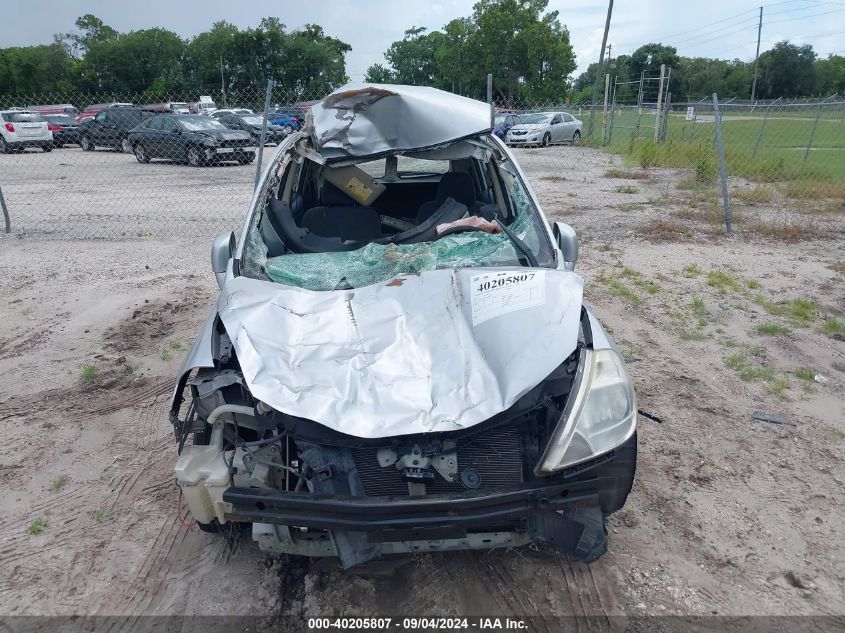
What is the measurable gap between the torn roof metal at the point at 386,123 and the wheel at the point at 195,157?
46.4 ft

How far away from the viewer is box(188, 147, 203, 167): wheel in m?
16.8

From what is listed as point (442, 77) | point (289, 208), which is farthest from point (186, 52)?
point (289, 208)

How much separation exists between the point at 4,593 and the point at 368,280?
7.08ft

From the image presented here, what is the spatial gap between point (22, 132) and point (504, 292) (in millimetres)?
23028

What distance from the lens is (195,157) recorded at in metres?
16.9

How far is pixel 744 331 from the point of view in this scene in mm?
5246

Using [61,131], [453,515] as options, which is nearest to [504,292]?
[453,515]

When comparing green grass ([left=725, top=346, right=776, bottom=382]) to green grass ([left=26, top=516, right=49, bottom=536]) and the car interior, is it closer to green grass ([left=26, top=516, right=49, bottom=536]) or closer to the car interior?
the car interior

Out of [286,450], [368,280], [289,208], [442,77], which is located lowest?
[286,450]

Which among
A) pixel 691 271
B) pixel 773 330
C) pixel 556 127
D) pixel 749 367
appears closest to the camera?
pixel 749 367

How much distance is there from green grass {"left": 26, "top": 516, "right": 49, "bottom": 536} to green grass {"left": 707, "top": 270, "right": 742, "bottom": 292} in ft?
19.7

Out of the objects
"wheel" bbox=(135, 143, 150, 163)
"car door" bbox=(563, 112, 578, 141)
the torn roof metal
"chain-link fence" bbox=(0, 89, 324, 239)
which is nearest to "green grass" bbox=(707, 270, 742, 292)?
the torn roof metal

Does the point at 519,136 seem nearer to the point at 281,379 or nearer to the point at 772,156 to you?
the point at 772,156

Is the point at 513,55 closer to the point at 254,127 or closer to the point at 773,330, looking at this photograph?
the point at 254,127
